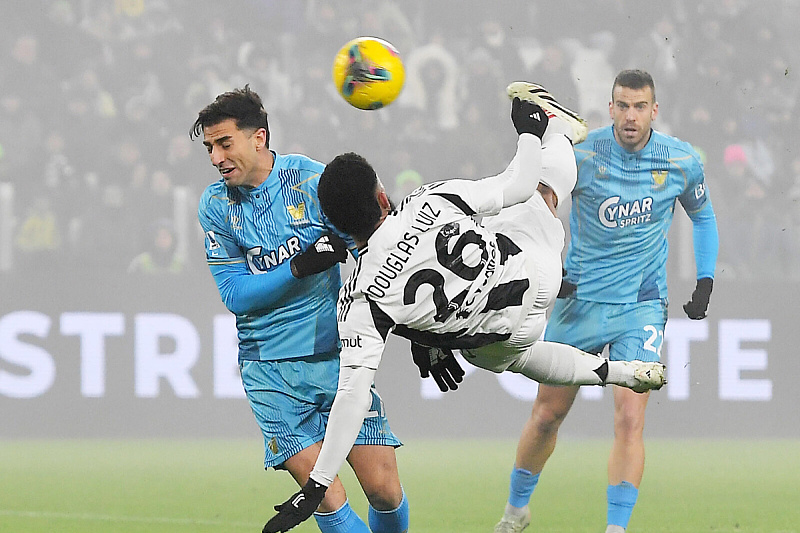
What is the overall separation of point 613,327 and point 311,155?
15.1ft

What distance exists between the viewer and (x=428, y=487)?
24.3 feet

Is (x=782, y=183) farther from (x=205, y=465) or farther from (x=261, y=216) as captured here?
(x=261, y=216)

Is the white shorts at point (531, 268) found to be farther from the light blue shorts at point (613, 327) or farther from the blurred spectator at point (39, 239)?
the blurred spectator at point (39, 239)

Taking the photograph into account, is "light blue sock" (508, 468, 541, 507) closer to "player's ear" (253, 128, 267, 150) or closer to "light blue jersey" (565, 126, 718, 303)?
"light blue jersey" (565, 126, 718, 303)

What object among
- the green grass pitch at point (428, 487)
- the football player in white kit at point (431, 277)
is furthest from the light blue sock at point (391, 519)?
the green grass pitch at point (428, 487)

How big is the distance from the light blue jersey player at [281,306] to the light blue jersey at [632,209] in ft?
5.80

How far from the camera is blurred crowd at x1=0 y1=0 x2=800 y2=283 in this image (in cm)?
934

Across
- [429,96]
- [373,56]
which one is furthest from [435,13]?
[373,56]

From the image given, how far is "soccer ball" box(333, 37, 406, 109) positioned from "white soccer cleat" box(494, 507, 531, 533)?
89.3 inches

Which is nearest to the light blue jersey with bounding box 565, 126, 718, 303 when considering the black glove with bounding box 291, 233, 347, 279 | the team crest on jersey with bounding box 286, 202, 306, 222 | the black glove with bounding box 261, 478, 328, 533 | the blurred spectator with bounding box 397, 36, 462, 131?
the team crest on jersey with bounding box 286, 202, 306, 222

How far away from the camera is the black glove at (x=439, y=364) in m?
4.30

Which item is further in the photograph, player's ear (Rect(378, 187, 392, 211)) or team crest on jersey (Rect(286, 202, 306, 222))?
team crest on jersey (Rect(286, 202, 306, 222))

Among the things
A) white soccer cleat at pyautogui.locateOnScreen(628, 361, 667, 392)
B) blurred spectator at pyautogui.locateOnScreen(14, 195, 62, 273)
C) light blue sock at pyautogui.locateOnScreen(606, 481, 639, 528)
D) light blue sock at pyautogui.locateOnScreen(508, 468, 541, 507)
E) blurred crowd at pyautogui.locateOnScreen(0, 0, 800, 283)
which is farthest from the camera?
blurred crowd at pyautogui.locateOnScreen(0, 0, 800, 283)

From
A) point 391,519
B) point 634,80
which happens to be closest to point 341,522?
point 391,519
